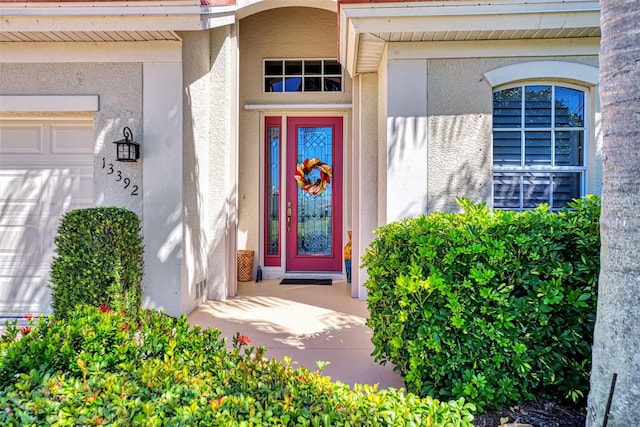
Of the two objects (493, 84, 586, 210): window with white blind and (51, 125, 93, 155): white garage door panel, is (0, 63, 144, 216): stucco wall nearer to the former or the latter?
(51, 125, 93, 155): white garage door panel

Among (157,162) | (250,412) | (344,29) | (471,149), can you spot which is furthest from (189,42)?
(250,412)

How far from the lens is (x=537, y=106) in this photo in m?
4.66

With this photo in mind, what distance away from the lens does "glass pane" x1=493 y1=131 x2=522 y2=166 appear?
4695 millimetres

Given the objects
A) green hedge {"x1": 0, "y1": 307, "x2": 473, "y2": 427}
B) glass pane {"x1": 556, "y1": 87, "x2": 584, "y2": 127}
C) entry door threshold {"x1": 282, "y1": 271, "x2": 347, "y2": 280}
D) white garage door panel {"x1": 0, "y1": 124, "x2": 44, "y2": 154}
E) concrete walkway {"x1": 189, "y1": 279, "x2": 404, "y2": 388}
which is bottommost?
concrete walkway {"x1": 189, "y1": 279, "x2": 404, "y2": 388}

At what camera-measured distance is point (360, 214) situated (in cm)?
602

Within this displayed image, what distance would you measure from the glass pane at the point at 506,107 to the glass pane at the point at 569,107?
475 mm

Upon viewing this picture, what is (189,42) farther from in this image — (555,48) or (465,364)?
(465,364)

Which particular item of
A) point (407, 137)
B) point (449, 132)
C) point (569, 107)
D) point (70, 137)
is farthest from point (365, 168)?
point (70, 137)

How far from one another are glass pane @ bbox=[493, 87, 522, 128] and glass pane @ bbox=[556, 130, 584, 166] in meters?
0.57

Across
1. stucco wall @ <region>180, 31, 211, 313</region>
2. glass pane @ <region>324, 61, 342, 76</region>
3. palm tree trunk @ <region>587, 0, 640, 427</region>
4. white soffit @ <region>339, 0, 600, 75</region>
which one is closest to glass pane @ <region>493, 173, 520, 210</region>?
white soffit @ <region>339, 0, 600, 75</region>

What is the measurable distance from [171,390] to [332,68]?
7.12m

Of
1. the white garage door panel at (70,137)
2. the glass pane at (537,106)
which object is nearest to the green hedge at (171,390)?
the white garage door panel at (70,137)

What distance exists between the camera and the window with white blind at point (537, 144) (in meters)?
4.66

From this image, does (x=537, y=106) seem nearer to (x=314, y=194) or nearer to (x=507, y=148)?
(x=507, y=148)
